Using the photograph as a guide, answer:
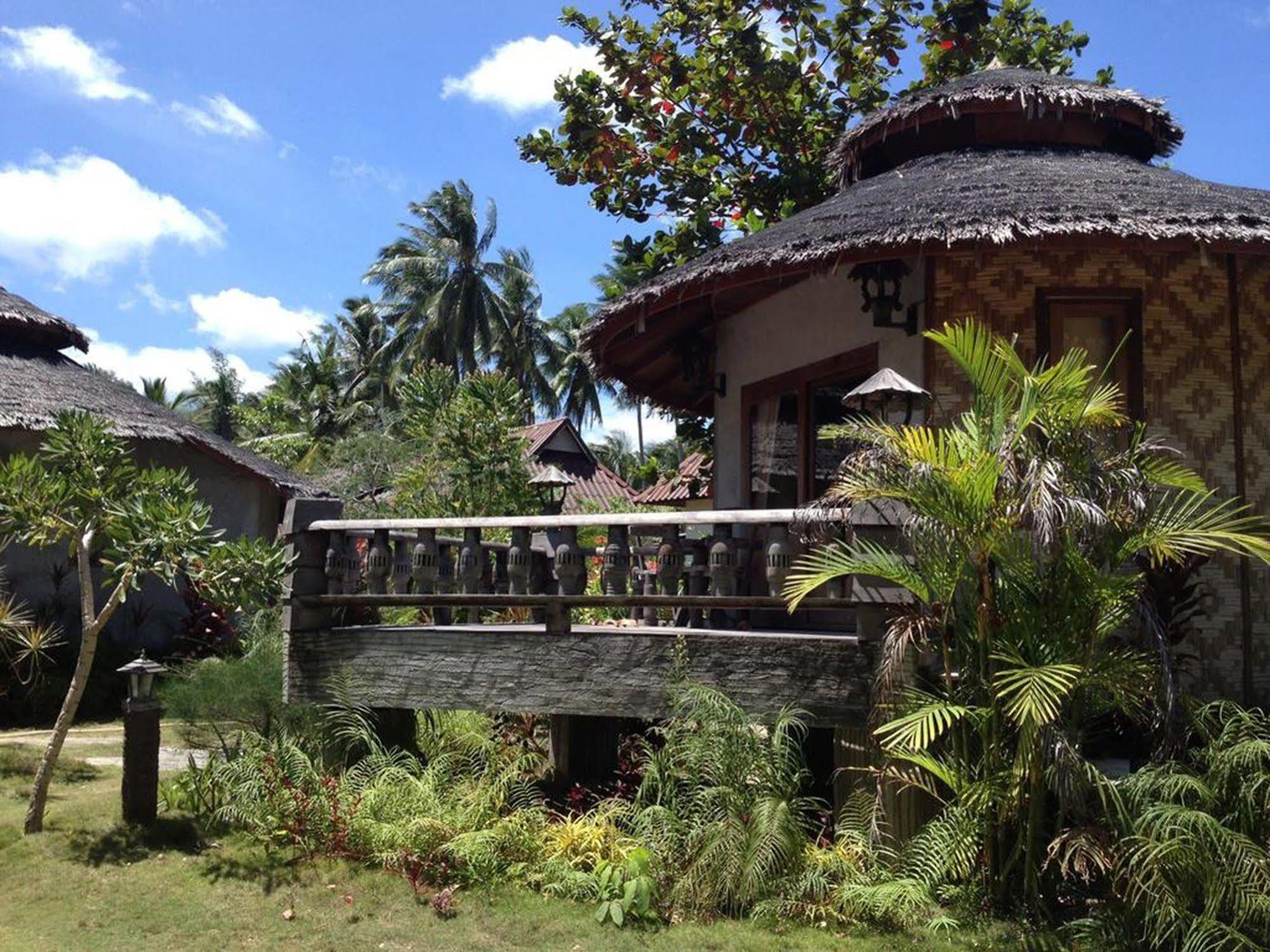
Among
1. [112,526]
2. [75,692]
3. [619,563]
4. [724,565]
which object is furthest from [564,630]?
[75,692]

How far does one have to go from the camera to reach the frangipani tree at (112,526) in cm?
675

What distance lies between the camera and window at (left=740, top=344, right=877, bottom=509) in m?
8.64

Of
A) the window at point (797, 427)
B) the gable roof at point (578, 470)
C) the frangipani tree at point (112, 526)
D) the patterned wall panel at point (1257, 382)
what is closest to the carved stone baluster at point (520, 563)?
the frangipani tree at point (112, 526)

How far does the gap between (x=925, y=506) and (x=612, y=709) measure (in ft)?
7.68

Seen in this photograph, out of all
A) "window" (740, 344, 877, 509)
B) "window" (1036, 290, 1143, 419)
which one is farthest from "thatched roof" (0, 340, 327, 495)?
"window" (1036, 290, 1143, 419)

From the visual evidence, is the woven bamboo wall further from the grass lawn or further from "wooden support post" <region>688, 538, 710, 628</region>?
the grass lawn

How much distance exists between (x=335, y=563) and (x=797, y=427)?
3772 mm

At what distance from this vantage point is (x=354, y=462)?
20031 millimetres

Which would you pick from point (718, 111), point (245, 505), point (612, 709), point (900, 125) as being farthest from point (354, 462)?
point (612, 709)

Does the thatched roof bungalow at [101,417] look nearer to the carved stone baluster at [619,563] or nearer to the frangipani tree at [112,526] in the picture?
the frangipani tree at [112,526]

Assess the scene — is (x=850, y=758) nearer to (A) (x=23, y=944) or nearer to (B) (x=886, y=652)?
(B) (x=886, y=652)

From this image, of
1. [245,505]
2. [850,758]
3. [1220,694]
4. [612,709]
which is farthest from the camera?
[245,505]

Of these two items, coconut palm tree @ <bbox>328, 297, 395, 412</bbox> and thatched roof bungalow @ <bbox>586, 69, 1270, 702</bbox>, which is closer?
thatched roof bungalow @ <bbox>586, 69, 1270, 702</bbox>

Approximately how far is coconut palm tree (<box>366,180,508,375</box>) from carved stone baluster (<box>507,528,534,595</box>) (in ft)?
92.7
